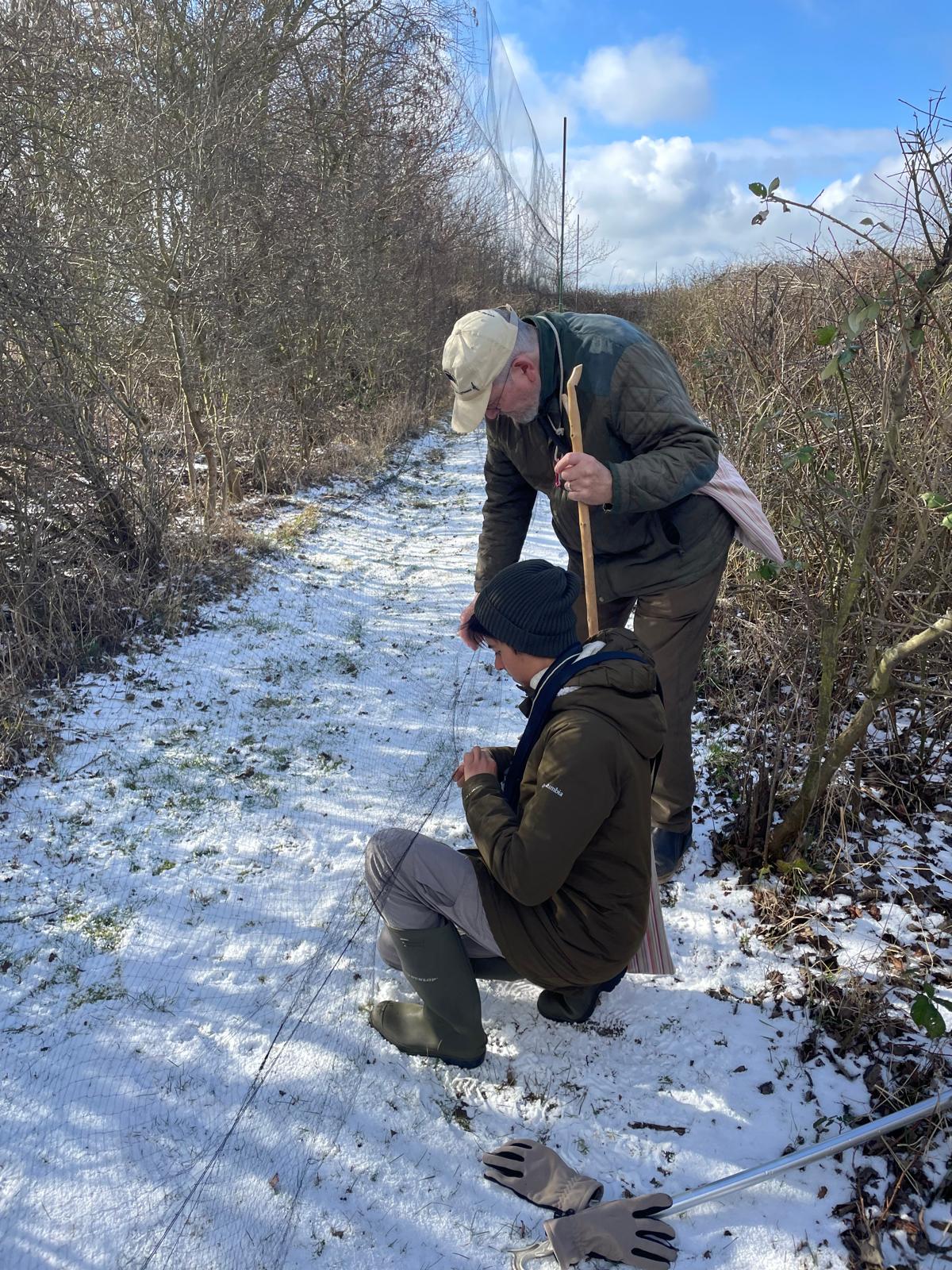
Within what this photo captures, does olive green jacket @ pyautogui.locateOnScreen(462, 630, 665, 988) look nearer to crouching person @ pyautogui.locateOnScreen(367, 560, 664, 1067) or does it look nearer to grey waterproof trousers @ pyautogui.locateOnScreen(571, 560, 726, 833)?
crouching person @ pyautogui.locateOnScreen(367, 560, 664, 1067)

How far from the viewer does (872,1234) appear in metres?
1.60

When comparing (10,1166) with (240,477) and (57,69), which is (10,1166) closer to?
(57,69)

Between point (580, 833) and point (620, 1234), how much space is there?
0.84 metres

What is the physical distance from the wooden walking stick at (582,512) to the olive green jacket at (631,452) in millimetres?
80

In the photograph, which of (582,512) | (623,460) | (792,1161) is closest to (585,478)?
(582,512)

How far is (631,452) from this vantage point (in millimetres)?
2221

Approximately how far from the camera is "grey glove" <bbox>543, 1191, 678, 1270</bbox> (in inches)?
61.4

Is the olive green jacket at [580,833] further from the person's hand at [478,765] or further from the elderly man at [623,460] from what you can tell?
the elderly man at [623,460]

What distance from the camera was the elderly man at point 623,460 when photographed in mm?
2064

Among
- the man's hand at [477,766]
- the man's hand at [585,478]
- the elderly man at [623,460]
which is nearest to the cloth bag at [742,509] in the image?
the elderly man at [623,460]

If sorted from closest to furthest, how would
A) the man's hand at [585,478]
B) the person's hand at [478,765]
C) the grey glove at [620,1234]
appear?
the grey glove at [620,1234] → the person's hand at [478,765] → the man's hand at [585,478]

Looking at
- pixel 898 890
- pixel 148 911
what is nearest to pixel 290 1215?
pixel 148 911

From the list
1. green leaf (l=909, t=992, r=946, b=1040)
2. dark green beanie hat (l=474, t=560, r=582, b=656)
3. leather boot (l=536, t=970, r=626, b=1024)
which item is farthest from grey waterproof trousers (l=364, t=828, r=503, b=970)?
green leaf (l=909, t=992, r=946, b=1040)

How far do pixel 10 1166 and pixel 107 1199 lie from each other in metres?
0.26
